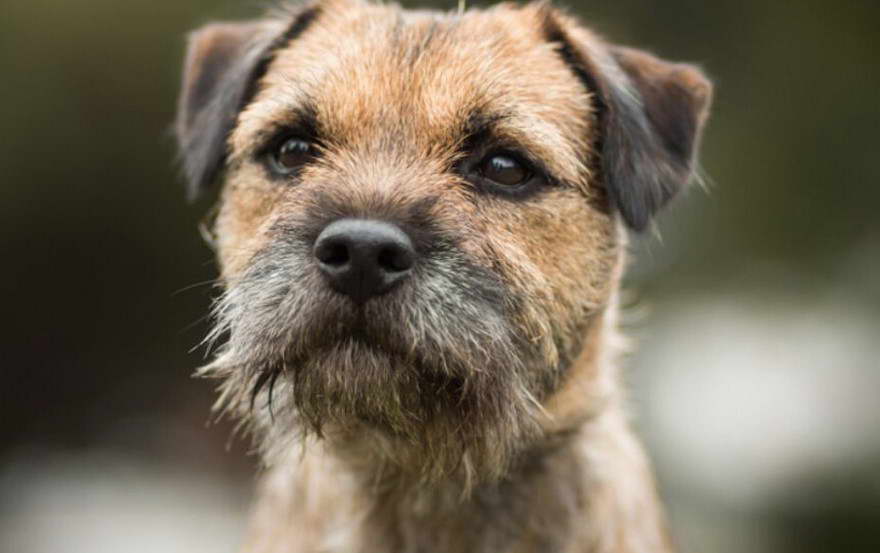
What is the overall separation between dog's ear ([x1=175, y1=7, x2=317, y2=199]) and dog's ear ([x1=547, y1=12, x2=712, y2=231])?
1050 millimetres

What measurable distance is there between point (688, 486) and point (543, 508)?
5.23m

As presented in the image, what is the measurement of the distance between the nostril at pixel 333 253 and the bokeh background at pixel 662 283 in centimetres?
468

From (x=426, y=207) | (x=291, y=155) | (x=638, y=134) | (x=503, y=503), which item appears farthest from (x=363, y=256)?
(x=638, y=134)

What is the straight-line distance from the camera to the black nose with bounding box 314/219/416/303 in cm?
282

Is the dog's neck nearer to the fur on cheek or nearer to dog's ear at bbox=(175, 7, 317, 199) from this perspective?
the fur on cheek

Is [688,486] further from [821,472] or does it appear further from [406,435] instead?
[406,435]

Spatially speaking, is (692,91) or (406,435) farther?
(692,91)

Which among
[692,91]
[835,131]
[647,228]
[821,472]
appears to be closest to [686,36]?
[835,131]

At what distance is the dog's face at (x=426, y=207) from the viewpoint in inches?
117

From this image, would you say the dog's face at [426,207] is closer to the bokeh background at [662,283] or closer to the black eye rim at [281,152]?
the black eye rim at [281,152]

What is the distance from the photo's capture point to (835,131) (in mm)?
7875

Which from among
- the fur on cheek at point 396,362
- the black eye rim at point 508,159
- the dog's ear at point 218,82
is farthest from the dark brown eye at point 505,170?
the dog's ear at point 218,82

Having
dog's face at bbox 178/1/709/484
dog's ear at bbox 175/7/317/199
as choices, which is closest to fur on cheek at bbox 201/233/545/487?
dog's face at bbox 178/1/709/484

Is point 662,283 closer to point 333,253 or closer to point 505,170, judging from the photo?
point 505,170
